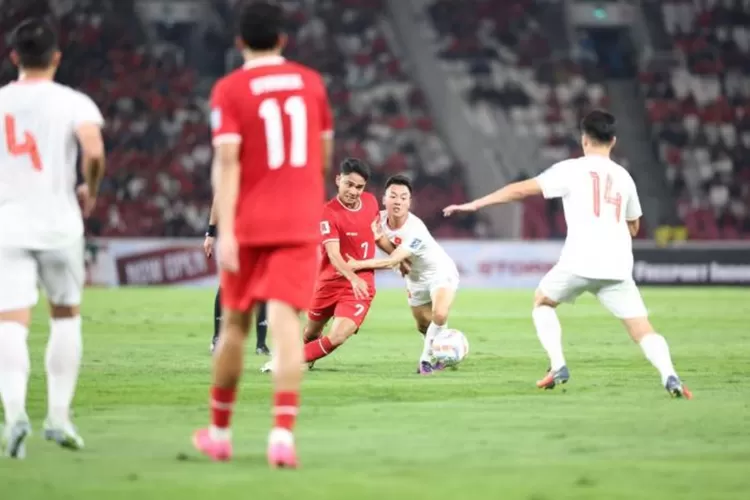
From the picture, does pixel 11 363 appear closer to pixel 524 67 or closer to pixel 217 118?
pixel 217 118

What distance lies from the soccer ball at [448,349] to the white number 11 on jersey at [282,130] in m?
6.68

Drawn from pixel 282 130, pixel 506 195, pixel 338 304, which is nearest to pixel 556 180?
pixel 506 195

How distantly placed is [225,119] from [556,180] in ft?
14.8

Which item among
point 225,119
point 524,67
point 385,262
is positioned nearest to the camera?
point 225,119

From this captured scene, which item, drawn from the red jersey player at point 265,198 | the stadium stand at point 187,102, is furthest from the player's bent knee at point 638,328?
the stadium stand at point 187,102

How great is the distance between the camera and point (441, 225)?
3728 cm

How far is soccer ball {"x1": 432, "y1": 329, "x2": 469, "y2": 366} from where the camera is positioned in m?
14.3

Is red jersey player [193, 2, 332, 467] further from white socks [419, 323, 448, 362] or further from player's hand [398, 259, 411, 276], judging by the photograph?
player's hand [398, 259, 411, 276]

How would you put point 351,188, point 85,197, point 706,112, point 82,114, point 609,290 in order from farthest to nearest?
point 706,112 < point 351,188 < point 609,290 < point 85,197 < point 82,114

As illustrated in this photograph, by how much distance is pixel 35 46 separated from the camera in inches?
328

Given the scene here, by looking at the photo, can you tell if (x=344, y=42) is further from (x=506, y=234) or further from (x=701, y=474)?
(x=701, y=474)

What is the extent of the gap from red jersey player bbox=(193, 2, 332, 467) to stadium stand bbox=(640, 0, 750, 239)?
30852mm

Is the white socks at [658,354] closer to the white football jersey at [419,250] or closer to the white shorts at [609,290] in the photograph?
the white shorts at [609,290]

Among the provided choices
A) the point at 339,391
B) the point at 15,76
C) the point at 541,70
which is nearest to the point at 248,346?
the point at 339,391
